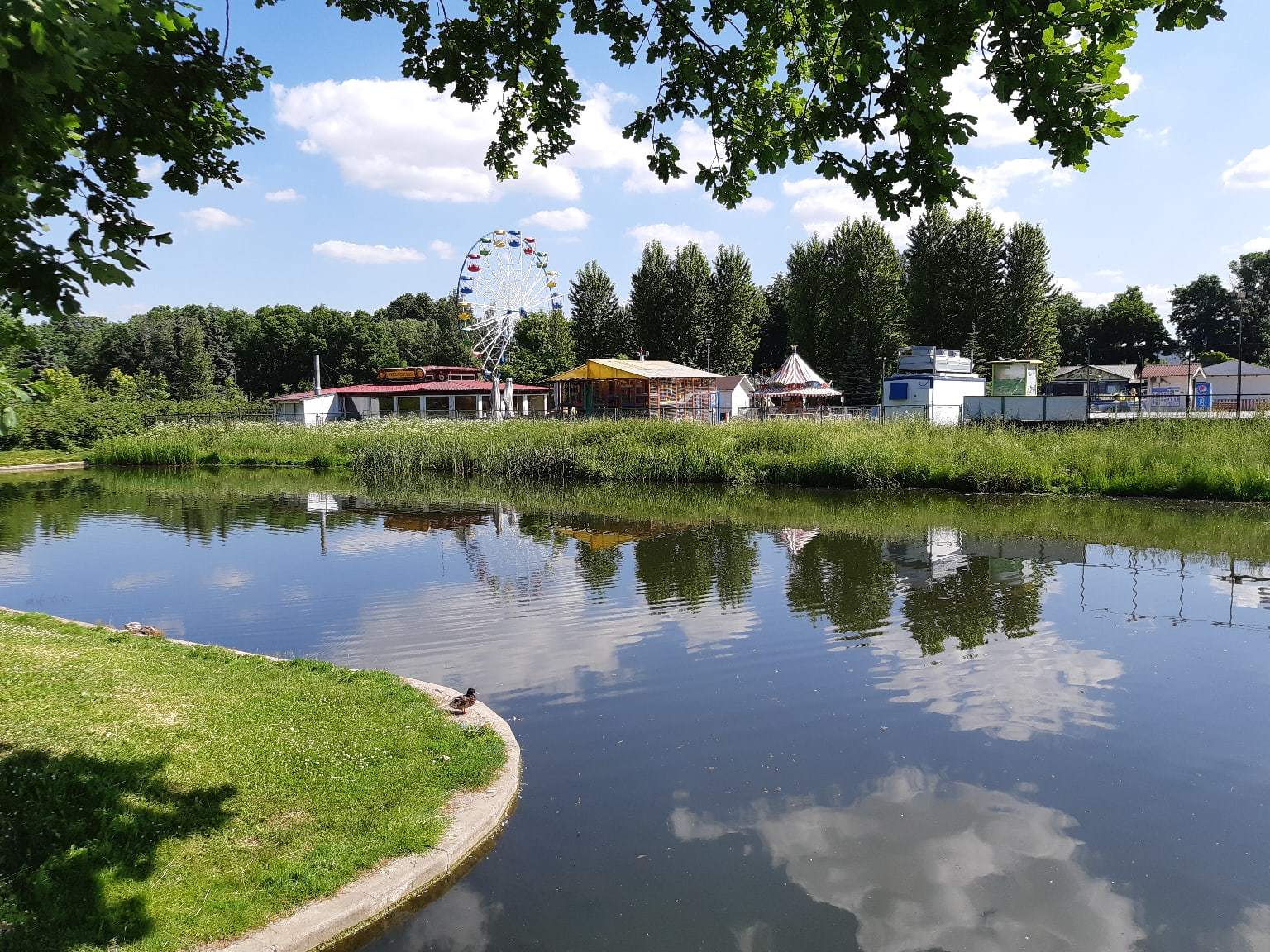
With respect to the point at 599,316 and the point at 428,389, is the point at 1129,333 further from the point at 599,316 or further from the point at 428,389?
the point at 428,389

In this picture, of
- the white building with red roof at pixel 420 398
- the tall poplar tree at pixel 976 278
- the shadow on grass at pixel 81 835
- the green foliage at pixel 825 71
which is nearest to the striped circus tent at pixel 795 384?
the tall poplar tree at pixel 976 278

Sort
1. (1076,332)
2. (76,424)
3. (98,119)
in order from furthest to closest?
(1076,332) → (76,424) → (98,119)

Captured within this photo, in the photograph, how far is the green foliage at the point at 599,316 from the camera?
205ft

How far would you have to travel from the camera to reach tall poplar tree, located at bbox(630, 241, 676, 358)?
5662cm

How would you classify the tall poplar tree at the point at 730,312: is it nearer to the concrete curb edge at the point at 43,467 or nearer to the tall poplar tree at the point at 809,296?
the tall poplar tree at the point at 809,296

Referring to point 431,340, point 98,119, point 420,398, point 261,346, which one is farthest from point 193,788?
point 261,346

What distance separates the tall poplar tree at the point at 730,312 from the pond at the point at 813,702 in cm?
4028

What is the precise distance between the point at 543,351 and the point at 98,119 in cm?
6367

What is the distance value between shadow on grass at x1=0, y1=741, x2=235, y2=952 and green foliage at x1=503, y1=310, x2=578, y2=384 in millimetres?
61715

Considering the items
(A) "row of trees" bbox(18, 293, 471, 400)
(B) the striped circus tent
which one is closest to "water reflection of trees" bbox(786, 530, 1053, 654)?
(B) the striped circus tent

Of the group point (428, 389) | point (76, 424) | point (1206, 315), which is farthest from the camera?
point (1206, 315)

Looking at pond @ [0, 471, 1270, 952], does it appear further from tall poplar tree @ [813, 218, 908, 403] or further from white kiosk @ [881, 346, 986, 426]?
tall poplar tree @ [813, 218, 908, 403]

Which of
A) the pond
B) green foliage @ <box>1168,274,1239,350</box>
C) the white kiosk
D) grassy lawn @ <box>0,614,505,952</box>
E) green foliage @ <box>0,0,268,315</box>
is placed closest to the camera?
green foliage @ <box>0,0,268,315</box>

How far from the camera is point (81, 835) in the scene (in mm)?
4352
